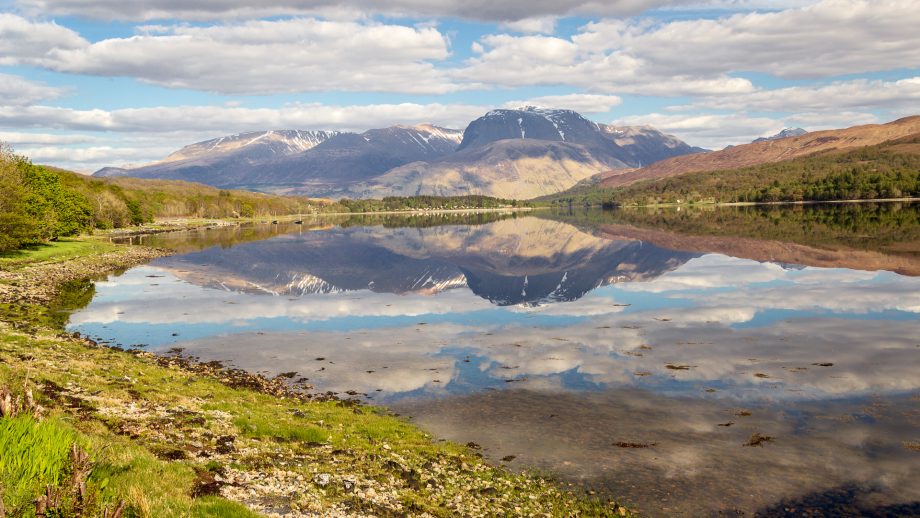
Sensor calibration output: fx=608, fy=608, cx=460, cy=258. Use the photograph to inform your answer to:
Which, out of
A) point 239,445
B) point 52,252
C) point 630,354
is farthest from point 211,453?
point 52,252

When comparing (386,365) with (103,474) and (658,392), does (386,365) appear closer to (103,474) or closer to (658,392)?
(658,392)

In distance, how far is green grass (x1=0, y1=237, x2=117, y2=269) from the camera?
320 ft

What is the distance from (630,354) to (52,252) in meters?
113

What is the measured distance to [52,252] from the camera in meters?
115

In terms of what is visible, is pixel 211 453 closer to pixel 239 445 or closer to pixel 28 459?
pixel 239 445

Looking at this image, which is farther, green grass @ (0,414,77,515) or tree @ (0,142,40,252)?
tree @ (0,142,40,252)

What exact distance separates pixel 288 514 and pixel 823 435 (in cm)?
2580

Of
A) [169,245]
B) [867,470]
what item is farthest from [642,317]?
[169,245]

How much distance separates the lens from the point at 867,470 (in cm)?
2611

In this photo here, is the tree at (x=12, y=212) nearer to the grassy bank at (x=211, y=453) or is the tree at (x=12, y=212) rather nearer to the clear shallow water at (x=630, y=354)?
the clear shallow water at (x=630, y=354)

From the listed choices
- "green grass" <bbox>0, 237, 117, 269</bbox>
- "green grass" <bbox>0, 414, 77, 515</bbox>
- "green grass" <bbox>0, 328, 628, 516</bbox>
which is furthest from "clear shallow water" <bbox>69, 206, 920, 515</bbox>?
"green grass" <bbox>0, 414, 77, 515</bbox>

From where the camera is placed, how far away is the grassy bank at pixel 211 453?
1316 cm

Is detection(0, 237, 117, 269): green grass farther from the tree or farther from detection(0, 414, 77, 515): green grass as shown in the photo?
detection(0, 414, 77, 515): green grass

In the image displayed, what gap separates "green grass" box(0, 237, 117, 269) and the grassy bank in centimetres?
6795
